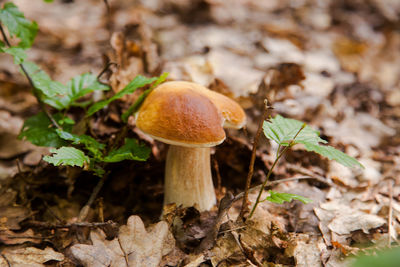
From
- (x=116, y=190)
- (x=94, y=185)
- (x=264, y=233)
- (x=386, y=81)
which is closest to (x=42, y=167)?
(x=94, y=185)

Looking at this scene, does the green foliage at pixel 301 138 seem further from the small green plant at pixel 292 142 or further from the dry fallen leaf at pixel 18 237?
the dry fallen leaf at pixel 18 237

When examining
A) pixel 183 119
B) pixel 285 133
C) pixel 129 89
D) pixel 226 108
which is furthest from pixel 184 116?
pixel 285 133

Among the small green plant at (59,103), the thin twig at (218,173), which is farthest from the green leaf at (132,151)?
the thin twig at (218,173)

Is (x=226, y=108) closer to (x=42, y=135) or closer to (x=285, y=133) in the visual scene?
(x=285, y=133)

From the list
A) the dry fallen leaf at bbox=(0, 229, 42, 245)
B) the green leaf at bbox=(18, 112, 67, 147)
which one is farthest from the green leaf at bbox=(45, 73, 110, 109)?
the dry fallen leaf at bbox=(0, 229, 42, 245)

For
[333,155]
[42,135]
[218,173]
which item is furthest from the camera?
[218,173]

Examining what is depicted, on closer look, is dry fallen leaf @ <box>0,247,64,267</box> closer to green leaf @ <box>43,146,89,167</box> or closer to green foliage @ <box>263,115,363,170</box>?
green leaf @ <box>43,146,89,167</box>
